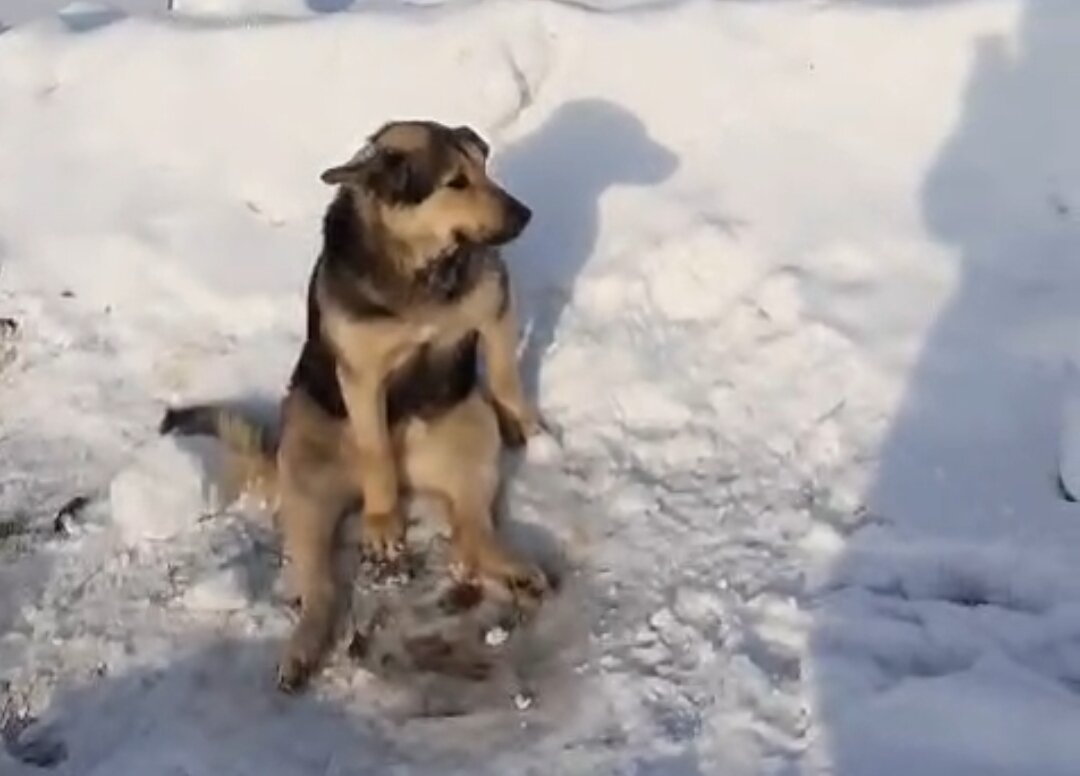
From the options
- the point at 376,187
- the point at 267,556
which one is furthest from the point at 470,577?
the point at 376,187

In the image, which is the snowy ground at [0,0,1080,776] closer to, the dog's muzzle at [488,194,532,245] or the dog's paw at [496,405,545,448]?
the dog's paw at [496,405,545,448]

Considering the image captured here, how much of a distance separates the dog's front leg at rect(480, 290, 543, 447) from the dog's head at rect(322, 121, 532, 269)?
35 centimetres

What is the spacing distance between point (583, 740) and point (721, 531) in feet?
2.68

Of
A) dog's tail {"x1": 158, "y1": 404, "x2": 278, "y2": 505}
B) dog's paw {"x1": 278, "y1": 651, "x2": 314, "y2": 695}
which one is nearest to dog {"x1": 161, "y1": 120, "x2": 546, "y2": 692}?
dog's paw {"x1": 278, "y1": 651, "x2": 314, "y2": 695}

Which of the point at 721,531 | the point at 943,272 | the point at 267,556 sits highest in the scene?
the point at 943,272

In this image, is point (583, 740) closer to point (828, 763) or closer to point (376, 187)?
point (828, 763)

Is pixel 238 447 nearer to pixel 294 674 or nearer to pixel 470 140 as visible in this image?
pixel 294 674

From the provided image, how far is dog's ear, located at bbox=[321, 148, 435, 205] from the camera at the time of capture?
485cm

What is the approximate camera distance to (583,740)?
4.49m

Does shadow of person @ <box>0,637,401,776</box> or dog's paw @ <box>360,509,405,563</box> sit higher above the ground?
dog's paw @ <box>360,509,405,563</box>

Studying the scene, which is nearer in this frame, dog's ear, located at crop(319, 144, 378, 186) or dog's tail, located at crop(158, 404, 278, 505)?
dog's ear, located at crop(319, 144, 378, 186)

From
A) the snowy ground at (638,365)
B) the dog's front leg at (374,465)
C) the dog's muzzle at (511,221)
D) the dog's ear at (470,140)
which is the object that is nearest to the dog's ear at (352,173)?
the dog's ear at (470,140)

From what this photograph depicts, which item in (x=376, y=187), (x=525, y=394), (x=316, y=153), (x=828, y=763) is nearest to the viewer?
(x=828, y=763)

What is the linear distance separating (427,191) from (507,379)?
70 centimetres
